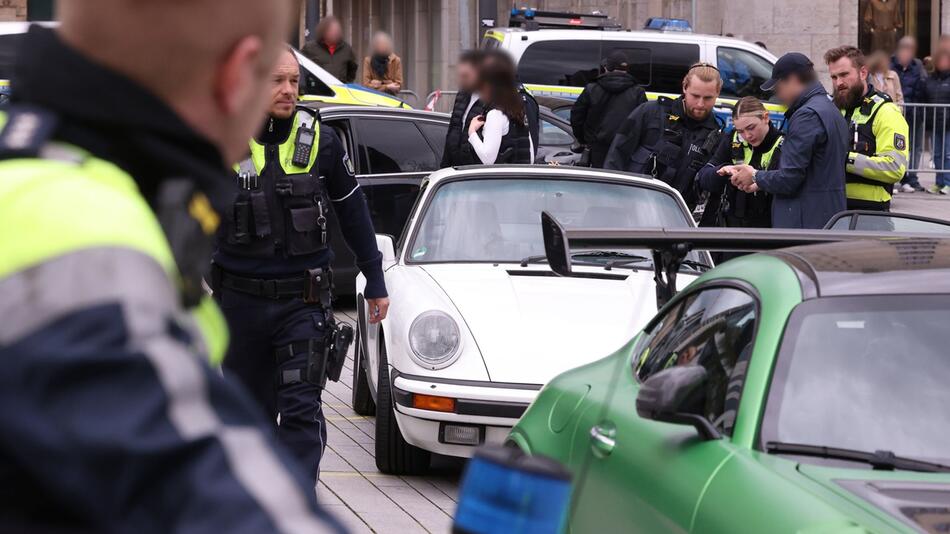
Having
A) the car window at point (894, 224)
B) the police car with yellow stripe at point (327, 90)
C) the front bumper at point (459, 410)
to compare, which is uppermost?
the police car with yellow stripe at point (327, 90)

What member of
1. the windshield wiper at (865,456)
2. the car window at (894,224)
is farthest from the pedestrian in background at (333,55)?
the windshield wiper at (865,456)

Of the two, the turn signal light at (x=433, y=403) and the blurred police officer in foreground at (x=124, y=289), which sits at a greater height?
the blurred police officer in foreground at (x=124, y=289)

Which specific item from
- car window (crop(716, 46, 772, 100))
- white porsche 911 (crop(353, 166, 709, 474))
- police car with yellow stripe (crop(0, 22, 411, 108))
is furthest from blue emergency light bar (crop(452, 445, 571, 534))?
car window (crop(716, 46, 772, 100))

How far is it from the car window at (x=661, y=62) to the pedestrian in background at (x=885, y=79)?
2.15m

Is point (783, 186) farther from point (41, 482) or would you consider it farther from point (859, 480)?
point (41, 482)

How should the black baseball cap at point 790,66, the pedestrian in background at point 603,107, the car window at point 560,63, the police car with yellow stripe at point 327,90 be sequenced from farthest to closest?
the car window at point 560,63, the police car with yellow stripe at point 327,90, the pedestrian in background at point 603,107, the black baseball cap at point 790,66

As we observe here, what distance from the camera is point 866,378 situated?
3.71m

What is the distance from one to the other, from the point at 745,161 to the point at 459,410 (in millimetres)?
3575

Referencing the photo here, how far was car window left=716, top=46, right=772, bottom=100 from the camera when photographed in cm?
1850

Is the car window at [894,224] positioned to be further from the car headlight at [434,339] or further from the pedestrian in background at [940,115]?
the pedestrian in background at [940,115]

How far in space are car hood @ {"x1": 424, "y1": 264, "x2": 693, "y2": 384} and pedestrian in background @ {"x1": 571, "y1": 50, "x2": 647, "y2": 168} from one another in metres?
4.67

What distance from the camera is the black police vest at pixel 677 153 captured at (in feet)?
32.6

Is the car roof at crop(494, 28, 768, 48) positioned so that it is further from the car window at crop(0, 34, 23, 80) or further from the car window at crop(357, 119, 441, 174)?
the car window at crop(357, 119, 441, 174)

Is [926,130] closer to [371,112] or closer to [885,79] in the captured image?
[885,79]
